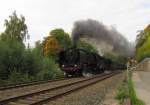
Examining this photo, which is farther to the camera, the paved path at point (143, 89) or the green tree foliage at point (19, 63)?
the green tree foliage at point (19, 63)

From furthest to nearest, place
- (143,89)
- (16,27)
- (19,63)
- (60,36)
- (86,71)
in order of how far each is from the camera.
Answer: (60,36) < (16,27) < (86,71) < (19,63) < (143,89)

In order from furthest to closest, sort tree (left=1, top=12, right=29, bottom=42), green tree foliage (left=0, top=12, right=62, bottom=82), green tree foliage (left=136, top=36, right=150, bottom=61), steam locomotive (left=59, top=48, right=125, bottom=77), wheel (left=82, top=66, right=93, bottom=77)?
green tree foliage (left=136, top=36, right=150, bottom=61)
tree (left=1, top=12, right=29, bottom=42)
wheel (left=82, top=66, right=93, bottom=77)
steam locomotive (left=59, top=48, right=125, bottom=77)
green tree foliage (left=0, top=12, right=62, bottom=82)

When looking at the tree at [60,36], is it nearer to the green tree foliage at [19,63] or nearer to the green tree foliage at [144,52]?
the green tree foliage at [144,52]

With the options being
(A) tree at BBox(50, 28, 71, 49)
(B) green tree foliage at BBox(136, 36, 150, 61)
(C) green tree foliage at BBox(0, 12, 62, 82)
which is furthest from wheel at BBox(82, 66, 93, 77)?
(A) tree at BBox(50, 28, 71, 49)

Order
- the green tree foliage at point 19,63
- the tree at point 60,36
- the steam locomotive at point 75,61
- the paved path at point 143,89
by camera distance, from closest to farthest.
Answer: the paved path at point 143,89 → the green tree foliage at point 19,63 → the steam locomotive at point 75,61 → the tree at point 60,36

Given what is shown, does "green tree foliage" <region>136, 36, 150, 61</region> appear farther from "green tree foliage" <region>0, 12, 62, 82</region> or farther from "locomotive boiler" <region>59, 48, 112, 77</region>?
"green tree foliage" <region>0, 12, 62, 82</region>

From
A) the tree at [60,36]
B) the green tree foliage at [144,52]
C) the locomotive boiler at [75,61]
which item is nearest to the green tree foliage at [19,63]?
the locomotive boiler at [75,61]

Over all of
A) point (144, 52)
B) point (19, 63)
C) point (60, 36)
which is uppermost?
point (60, 36)

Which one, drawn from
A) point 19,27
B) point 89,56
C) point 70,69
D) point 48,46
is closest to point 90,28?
point 89,56

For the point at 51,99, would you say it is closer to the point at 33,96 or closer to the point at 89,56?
the point at 33,96

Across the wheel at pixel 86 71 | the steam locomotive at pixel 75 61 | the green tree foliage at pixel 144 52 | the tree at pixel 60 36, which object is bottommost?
the wheel at pixel 86 71

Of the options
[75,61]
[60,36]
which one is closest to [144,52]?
[60,36]

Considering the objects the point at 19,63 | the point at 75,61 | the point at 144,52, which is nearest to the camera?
the point at 19,63

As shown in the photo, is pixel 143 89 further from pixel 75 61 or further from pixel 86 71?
pixel 86 71
